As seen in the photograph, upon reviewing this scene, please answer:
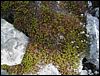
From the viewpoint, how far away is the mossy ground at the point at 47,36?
25.9 ft

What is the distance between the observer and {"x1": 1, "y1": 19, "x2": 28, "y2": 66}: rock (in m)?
7.81

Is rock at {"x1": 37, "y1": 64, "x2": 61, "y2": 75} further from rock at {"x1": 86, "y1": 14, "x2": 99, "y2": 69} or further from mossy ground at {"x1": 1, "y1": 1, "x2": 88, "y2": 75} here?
rock at {"x1": 86, "y1": 14, "x2": 99, "y2": 69}

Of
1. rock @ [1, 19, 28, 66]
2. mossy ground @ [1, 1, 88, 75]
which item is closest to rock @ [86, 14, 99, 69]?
mossy ground @ [1, 1, 88, 75]

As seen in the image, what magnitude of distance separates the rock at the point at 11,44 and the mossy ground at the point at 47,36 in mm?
140

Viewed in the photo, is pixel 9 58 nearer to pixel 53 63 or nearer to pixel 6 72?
pixel 6 72

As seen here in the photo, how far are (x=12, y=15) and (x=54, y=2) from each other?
1379 millimetres

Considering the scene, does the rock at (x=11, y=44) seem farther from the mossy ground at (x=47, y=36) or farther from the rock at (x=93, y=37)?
the rock at (x=93, y=37)

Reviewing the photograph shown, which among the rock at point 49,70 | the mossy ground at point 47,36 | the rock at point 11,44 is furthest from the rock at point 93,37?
the rock at point 11,44

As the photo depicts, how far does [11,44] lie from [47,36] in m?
1.05

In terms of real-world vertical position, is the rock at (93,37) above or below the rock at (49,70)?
above

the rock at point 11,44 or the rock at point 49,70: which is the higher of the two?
the rock at point 11,44

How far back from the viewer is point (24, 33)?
830cm

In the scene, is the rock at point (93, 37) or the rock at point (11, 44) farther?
the rock at point (93, 37)

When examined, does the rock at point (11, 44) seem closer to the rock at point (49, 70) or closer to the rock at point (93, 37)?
the rock at point (49, 70)
